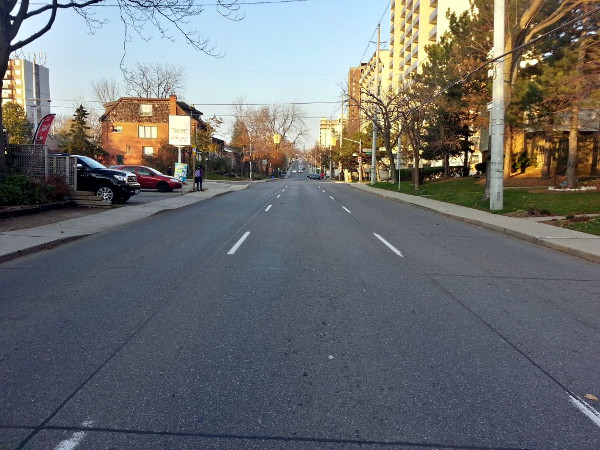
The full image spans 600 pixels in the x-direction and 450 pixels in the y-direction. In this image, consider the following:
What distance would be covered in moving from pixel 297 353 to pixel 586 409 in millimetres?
2341

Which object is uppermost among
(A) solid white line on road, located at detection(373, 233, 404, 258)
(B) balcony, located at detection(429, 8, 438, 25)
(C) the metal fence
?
(B) balcony, located at detection(429, 8, 438, 25)

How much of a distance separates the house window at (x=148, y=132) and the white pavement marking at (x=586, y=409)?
63.7 meters

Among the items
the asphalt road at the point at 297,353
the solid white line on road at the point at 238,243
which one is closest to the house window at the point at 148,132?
the solid white line on road at the point at 238,243

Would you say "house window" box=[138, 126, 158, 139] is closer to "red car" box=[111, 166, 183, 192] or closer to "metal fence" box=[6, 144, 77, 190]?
"red car" box=[111, 166, 183, 192]

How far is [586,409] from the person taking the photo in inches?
139

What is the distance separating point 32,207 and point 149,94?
214ft

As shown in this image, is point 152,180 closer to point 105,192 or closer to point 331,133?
point 105,192

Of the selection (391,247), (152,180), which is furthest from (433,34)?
(391,247)

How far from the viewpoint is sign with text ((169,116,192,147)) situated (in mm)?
38406

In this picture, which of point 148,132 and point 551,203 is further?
point 148,132

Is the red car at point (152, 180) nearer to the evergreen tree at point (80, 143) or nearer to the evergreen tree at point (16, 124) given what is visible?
the evergreen tree at point (16, 124)

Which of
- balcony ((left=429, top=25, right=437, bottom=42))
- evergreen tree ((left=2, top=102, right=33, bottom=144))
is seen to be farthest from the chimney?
balcony ((left=429, top=25, right=437, bottom=42))

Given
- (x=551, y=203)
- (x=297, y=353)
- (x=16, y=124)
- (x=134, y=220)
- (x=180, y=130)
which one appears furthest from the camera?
(x=16, y=124)

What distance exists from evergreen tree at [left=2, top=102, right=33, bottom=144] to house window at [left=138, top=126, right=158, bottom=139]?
12610 millimetres
